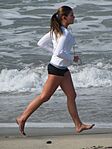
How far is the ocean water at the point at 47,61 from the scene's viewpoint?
7.75 m

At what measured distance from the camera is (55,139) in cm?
587

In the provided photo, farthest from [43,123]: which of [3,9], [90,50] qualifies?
[3,9]

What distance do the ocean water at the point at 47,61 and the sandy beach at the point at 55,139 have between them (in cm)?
58

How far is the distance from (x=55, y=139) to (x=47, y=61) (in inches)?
255

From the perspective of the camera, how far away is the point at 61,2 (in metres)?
20.2

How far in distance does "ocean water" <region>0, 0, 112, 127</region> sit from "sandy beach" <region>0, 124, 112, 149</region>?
58 centimetres

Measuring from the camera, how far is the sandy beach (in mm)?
5445

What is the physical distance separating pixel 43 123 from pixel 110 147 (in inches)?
72.8

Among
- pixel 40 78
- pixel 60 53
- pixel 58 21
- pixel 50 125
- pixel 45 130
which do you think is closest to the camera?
pixel 60 53

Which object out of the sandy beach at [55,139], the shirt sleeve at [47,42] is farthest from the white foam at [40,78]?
the shirt sleeve at [47,42]

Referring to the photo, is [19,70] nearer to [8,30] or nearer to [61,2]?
[8,30]

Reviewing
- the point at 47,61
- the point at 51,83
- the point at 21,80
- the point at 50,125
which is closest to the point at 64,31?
the point at 51,83

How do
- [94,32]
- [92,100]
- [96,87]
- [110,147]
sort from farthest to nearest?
[94,32] → [96,87] → [92,100] → [110,147]

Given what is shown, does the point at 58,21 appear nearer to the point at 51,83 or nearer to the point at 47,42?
the point at 47,42
